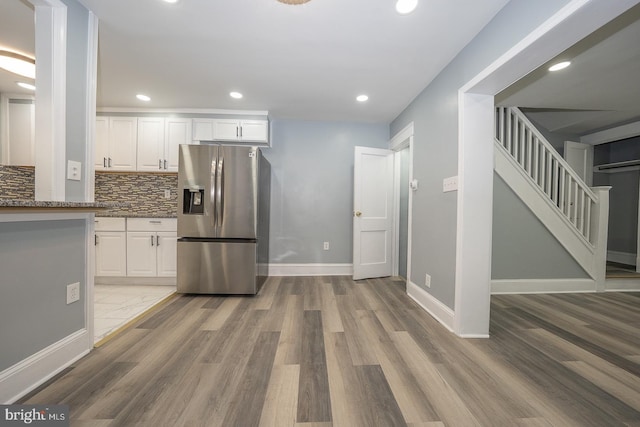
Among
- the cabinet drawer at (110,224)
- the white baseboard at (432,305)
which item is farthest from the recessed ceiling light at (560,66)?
the cabinet drawer at (110,224)

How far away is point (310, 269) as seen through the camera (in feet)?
12.1

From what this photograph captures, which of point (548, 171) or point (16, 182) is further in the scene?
point (548, 171)

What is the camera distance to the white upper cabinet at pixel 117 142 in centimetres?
324

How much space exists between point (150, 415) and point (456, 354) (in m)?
1.84

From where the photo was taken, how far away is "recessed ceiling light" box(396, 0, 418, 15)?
60.1 inches

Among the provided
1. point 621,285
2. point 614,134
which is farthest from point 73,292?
point 614,134

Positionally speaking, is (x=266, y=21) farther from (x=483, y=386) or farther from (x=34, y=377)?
(x=483, y=386)

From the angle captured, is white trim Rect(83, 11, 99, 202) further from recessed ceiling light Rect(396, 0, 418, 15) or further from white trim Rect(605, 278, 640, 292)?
white trim Rect(605, 278, 640, 292)

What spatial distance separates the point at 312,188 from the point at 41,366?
3.02 metres

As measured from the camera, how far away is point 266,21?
173 cm

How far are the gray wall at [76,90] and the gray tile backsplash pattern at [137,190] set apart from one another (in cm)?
187

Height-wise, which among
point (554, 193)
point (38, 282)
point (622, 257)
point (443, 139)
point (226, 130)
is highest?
point (226, 130)

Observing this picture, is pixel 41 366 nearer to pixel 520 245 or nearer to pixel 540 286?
pixel 520 245

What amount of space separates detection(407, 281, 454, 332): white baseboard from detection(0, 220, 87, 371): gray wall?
2.73m
